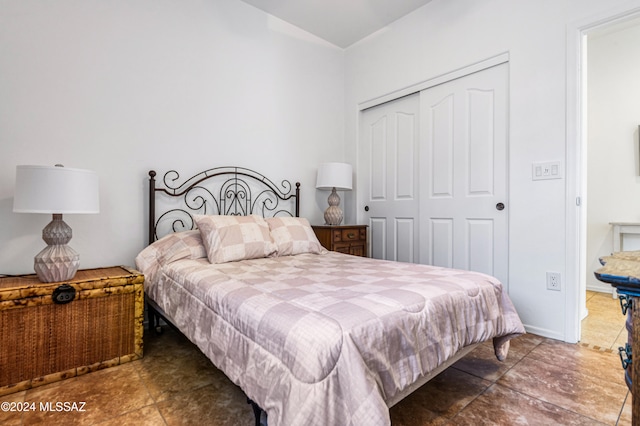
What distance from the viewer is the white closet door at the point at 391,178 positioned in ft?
10.2

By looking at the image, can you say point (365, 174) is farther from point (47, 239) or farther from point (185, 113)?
point (47, 239)

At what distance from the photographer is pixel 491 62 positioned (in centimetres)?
249

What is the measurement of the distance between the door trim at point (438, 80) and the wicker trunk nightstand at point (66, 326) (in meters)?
2.74

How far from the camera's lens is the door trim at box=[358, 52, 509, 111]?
2.47 m

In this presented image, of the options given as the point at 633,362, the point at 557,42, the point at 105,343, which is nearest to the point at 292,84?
the point at 557,42

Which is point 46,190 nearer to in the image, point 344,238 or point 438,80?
point 344,238

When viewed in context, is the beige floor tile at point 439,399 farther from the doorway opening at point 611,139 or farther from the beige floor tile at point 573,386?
the doorway opening at point 611,139

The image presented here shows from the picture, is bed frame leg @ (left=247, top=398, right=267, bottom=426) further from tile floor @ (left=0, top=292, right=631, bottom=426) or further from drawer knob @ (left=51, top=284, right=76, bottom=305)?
drawer knob @ (left=51, top=284, right=76, bottom=305)

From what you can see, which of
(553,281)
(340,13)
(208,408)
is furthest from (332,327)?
(340,13)

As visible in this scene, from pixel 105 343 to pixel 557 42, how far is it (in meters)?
3.43

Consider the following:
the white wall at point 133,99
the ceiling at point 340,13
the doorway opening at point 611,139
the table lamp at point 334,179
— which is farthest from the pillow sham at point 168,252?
the doorway opening at point 611,139

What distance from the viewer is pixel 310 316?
1039 mm

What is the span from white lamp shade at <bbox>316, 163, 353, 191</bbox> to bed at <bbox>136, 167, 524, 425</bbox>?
94 cm

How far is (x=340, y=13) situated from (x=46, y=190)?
282cm
